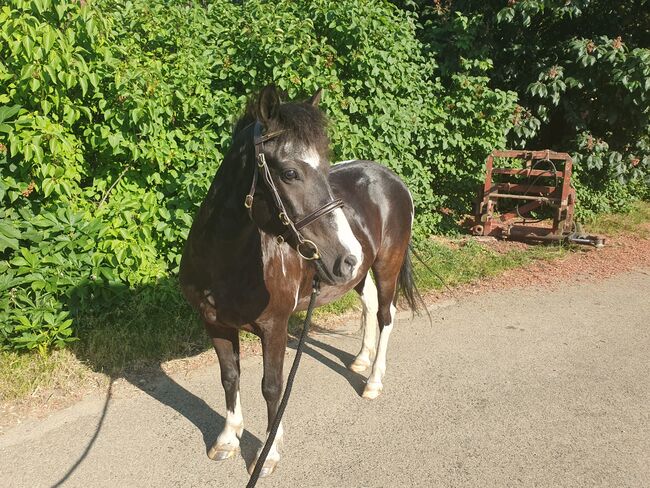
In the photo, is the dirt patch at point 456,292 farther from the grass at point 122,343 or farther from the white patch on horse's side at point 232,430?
the white patch on horse's side at point 232,430

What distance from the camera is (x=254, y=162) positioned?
213 cm

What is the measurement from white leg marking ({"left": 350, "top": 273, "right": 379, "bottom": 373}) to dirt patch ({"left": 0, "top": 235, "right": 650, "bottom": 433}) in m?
0.61

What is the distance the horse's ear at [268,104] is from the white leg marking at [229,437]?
1724mm

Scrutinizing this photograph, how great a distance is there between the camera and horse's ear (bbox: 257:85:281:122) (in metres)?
2.03

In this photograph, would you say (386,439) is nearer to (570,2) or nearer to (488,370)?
(488,370)

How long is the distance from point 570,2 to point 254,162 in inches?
282

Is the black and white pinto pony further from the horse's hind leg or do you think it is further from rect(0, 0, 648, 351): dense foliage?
rect(0, 0, 648, 351): dense foliage

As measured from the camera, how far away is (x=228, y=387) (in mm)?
2840

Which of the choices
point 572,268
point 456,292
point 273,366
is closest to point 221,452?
point 273,366

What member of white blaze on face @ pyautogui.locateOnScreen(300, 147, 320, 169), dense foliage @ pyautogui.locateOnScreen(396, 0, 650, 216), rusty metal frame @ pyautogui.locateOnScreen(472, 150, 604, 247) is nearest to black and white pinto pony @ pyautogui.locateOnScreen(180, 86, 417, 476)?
white blaze on face @ pyautogui.locateOnScreen(300, 147, 320, 169)

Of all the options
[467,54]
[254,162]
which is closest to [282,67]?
[254,162]

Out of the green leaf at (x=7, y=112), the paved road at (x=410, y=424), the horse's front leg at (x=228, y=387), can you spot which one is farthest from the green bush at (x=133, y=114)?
the horse's front leg at (x=228, y=387)

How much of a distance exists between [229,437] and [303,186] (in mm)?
1693

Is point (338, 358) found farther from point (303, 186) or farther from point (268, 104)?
point (268, 104)
